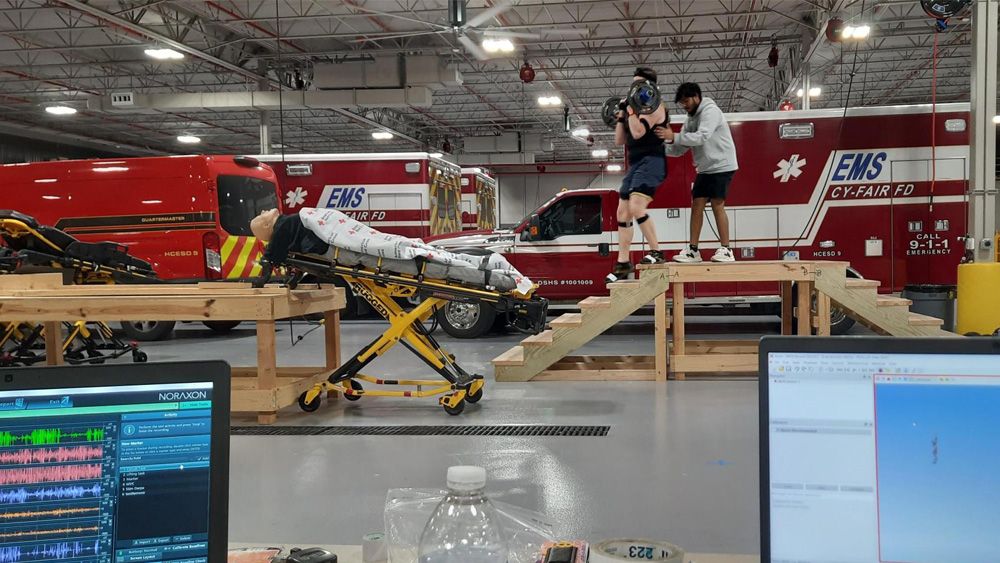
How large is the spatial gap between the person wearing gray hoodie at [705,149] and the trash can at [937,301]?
3.55m

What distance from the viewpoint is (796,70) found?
17.3 meters

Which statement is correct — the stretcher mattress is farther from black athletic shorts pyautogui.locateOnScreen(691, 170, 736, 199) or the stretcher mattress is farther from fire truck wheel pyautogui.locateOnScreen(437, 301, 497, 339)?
fire truck wheel pyautogui.locateOnScreen(437, 301, 497, 339)

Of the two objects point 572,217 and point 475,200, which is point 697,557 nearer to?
point 572,217

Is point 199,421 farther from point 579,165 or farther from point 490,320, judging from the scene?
point 579,165

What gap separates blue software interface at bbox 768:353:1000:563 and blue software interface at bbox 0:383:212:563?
0.86m

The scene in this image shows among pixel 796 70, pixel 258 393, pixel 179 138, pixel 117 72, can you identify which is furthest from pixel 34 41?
pixel 796 70

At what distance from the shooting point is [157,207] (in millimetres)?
10664

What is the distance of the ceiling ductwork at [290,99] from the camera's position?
18.3m

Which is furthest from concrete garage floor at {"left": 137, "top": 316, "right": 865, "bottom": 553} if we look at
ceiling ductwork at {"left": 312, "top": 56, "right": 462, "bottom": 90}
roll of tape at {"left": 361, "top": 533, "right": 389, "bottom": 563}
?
ceiling ductwork at {"left": 312, "top": 56, "right": 462, "bottom": 90}

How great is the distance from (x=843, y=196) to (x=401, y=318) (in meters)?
6.59

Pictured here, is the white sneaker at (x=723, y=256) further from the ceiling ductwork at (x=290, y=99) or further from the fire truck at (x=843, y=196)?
the ceiling ductwork at (x=290, y=99)

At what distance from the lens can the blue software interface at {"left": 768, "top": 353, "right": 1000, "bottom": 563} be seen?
110 centimetres

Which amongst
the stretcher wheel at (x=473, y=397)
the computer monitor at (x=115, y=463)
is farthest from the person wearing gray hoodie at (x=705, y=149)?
the computer monitor at (x=115, y=463)

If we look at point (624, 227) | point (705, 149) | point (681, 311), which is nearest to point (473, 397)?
point (681, 311)
